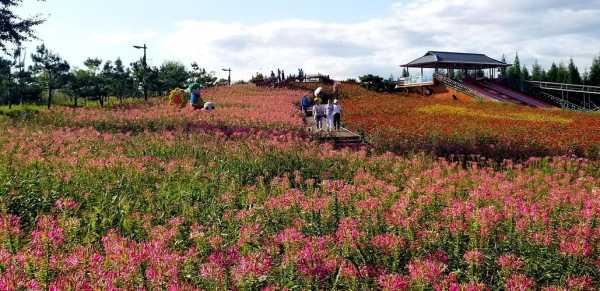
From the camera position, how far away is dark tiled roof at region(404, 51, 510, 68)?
56656 millimetres

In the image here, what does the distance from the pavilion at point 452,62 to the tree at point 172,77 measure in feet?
84.8

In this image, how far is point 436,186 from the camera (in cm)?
741

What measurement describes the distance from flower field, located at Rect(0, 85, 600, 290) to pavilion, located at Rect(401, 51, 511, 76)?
4590cm

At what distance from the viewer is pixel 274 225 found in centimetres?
612

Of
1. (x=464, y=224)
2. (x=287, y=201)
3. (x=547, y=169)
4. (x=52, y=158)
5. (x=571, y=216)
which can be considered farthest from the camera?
(x=547, y=169)

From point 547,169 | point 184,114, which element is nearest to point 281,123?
point 184,114

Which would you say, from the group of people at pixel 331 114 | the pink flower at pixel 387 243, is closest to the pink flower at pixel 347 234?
the pink flower at pixel 387 243

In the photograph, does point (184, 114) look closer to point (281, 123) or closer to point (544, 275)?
point (281, 123)

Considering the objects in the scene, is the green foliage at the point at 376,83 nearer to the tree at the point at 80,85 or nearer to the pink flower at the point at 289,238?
the tree at the point at 80,85

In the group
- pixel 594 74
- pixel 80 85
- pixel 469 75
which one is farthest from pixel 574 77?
pixel 80 85

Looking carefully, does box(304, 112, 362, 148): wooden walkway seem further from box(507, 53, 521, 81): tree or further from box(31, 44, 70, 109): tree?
box(507, 53, 521, 81): tree

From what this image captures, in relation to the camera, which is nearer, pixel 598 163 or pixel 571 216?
pixel 571 216

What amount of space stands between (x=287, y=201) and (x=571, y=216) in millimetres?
3070

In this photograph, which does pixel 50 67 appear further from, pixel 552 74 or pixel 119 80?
pixel 552 74
